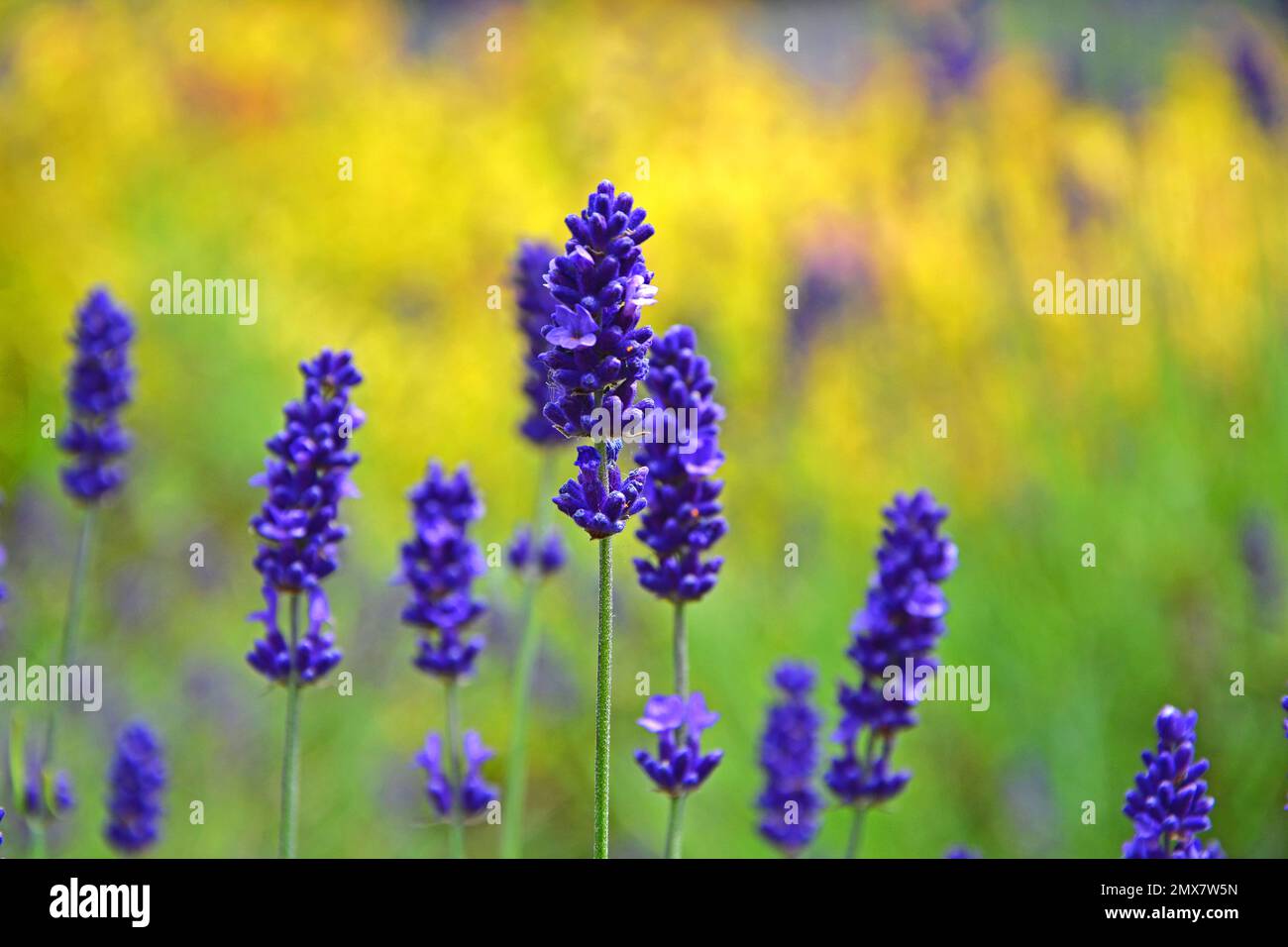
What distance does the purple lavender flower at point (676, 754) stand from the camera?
5.28ft

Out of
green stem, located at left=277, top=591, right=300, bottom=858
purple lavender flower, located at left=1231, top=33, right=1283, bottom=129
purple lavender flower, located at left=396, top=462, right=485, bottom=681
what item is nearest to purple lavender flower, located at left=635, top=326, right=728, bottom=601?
purple lavender flower, located at left=396, top=462, right=485, bottom=681

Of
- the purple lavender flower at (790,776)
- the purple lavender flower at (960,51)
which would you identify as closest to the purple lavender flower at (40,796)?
the purple lavender flower at (790,776)

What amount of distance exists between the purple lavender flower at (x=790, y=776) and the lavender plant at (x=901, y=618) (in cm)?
25

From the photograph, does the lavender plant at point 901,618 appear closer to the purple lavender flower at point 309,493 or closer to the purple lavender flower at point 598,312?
the purple lavender flower at point 598,312

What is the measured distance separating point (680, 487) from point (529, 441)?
80 centimetres

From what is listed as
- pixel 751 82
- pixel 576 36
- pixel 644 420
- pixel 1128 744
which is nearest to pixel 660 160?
pixel 576 36

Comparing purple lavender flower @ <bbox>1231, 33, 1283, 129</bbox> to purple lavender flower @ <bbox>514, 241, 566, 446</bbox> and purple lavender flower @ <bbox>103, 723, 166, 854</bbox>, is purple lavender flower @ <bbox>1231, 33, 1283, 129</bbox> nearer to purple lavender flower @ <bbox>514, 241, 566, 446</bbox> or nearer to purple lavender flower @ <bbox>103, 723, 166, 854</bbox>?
purple lavender flower @ <bbox>514, 241, 566, 446</bbox>

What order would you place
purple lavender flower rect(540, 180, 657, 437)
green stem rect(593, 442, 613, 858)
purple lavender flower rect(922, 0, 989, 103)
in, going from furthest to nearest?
purple lavender flower rect(922, 0, 989, 103), purple lavender flower rect(540, 180, 657, 437), green stem rect(593, 442, 613, 858)

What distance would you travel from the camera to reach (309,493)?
1676mm

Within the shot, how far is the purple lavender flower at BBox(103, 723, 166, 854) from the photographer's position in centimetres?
213

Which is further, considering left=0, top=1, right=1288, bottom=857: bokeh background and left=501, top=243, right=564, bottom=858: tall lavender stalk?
left=0, top=1, right=1288, bottom=857: bokeh background

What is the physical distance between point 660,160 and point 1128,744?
433 cm
